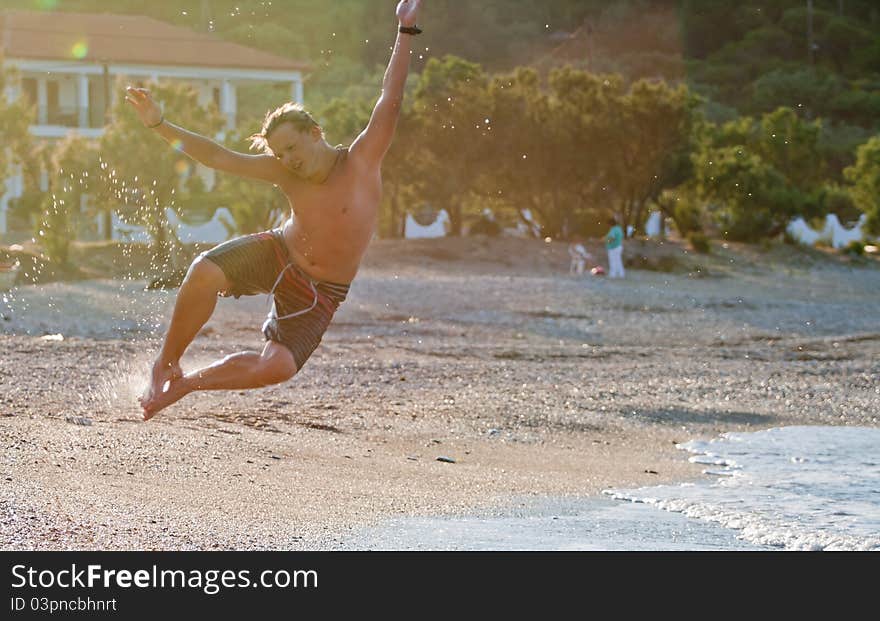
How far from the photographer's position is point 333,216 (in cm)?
Answer: 831

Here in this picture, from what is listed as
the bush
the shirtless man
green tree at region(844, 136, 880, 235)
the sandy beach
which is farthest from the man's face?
green tree at region(844, 136, 880, 235)

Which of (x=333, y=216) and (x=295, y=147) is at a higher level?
(x=295, y=147)

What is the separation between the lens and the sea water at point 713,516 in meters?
9.39

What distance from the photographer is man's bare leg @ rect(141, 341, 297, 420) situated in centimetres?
830

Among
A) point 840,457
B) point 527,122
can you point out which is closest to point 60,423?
point 840,457

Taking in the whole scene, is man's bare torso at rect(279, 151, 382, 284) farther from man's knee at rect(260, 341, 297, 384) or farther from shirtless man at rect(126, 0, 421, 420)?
man's knee at rect(260, 341, 297, 384)

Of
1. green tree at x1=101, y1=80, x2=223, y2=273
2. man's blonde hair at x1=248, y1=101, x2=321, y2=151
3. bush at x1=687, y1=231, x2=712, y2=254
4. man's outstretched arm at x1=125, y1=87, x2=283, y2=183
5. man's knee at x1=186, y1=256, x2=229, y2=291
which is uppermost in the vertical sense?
man's blonde hair at x1=248, y1=101, x2=321, y2=151

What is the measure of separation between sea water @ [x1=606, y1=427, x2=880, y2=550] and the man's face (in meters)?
3.94

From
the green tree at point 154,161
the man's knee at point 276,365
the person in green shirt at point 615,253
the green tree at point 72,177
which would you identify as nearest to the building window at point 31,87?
A: the green tree at point 72,177

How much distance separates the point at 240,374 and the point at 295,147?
3.92ft

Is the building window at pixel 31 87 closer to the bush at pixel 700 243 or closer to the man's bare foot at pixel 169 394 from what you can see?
the bush at pixel 700 243

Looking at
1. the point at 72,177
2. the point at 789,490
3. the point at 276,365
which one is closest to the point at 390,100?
the point at 276,365

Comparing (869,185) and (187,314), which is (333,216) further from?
(869,185)
